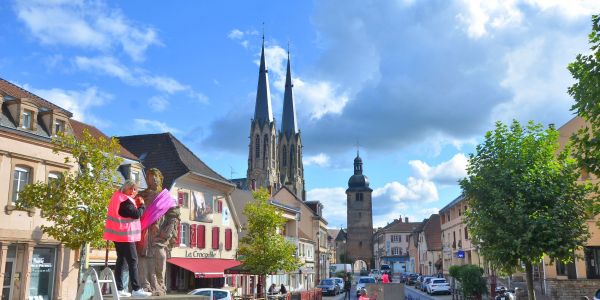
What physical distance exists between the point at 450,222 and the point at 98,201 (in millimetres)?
42688

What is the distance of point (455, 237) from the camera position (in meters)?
54.5

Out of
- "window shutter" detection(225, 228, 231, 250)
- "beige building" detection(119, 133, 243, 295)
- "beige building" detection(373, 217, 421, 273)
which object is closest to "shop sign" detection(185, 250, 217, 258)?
"beige building" detection(119, 133, 243, 295)

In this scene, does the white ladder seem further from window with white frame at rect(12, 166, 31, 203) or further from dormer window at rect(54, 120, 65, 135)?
dormer window at rect(54, 120, 65, 135)

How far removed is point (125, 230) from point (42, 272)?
1763cm

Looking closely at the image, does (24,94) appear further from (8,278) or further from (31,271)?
(8,278)

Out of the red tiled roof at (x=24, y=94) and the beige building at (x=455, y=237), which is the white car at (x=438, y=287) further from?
the red tiled roof at (x=24, y=94)

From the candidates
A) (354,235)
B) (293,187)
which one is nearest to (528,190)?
(293,187)

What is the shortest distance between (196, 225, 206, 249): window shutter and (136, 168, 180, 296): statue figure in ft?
85.6

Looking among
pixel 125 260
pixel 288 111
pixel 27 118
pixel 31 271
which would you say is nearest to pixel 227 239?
pixel 31 271

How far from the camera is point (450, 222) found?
56594 millimetres

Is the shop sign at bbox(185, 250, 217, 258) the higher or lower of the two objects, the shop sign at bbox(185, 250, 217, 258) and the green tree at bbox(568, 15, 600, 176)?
the lower

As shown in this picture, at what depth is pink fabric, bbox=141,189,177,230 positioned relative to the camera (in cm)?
921

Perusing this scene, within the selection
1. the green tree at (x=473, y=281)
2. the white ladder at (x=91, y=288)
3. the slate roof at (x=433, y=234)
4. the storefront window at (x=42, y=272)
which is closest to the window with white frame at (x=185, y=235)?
the storefront window at (x=42, y=272)

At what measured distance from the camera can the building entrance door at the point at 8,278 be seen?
21.6 meters
